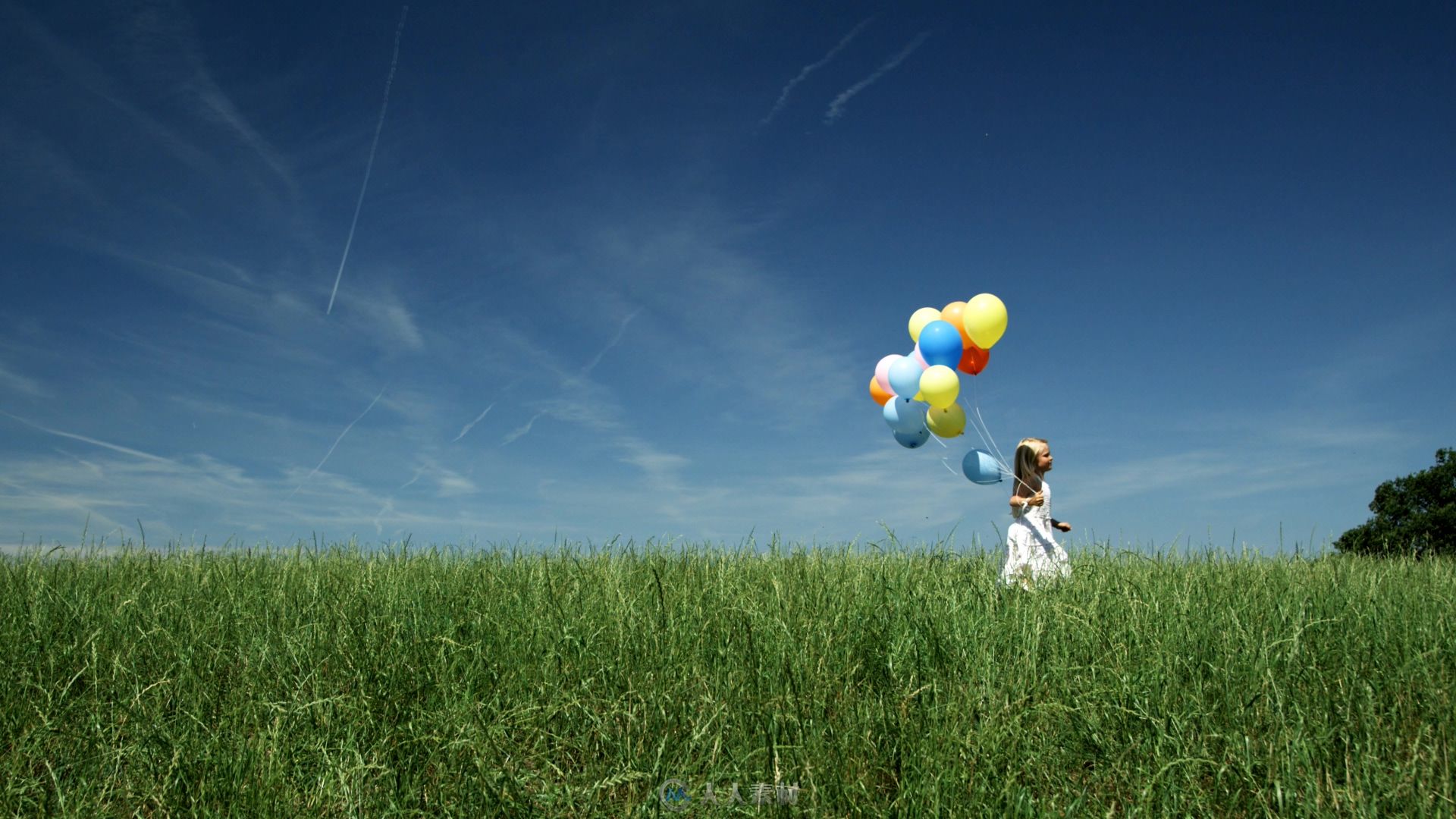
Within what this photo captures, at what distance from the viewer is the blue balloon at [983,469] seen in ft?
27.5

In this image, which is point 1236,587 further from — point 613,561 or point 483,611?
point 483,611

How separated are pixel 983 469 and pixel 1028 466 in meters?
0.58

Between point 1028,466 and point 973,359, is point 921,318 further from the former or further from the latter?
point 1028,466

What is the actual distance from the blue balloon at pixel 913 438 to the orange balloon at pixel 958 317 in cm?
104

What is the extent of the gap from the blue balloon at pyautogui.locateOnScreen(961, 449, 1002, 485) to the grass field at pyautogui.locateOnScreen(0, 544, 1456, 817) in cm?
254

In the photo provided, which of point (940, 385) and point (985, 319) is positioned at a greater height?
point (985, 319)

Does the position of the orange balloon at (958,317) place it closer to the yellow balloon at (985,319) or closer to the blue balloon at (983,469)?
the yellow balloon at (985,319)

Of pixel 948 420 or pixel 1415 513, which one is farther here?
pixel 1415 513

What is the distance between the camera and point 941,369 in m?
8.19

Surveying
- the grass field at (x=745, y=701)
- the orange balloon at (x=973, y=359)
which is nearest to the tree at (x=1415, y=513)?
the orange balloon at (x=973, y=359)

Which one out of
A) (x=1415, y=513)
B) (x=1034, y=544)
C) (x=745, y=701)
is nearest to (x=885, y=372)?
(x=1034, y=544)

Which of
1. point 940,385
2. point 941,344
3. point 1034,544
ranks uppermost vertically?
point 941,344

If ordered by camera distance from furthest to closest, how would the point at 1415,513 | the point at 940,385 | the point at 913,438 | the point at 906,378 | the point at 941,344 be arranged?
the point at 1415,513, the point at 913,438, the point at 906,378, the point at 941,344, the point at 940,385

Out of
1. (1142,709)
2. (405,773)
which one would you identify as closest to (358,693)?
(405,773)
